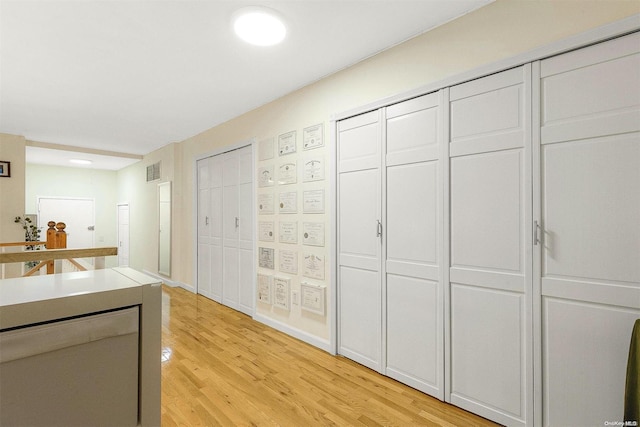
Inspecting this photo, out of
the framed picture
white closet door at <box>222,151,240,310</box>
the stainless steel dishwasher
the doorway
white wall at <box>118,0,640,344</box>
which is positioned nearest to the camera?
the stainless steel dishwasher

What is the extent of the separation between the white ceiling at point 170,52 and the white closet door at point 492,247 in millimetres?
720

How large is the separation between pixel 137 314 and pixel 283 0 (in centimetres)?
208

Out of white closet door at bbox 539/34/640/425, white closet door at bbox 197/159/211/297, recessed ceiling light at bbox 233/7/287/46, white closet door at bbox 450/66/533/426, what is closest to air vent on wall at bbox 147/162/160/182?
white closet door at bbox 197/159/211/297

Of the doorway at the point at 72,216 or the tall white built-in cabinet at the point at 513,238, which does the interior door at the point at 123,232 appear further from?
the tall white built-in cabinet at the point at 513,238

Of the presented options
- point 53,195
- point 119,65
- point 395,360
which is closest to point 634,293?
point 395,360

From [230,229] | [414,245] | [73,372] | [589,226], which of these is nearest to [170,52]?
[230,229]

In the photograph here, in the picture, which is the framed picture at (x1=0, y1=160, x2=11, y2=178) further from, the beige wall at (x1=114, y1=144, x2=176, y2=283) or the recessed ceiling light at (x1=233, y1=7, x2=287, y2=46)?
the recessed ceiling light at (x1=233, y1=7, x2=287, y2=46)

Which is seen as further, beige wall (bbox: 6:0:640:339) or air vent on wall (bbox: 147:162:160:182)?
air vent on wall (bbox: 147:162:160:182)

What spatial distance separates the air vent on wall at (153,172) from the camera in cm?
624

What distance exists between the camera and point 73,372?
2.38 ft

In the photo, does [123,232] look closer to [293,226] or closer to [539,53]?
[293,226]

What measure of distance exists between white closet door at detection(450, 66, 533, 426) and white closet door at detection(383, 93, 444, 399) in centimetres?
12

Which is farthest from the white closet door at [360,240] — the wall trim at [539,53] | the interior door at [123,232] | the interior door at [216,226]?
the interior door at [123,232]

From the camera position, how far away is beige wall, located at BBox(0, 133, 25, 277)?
4.86 m
